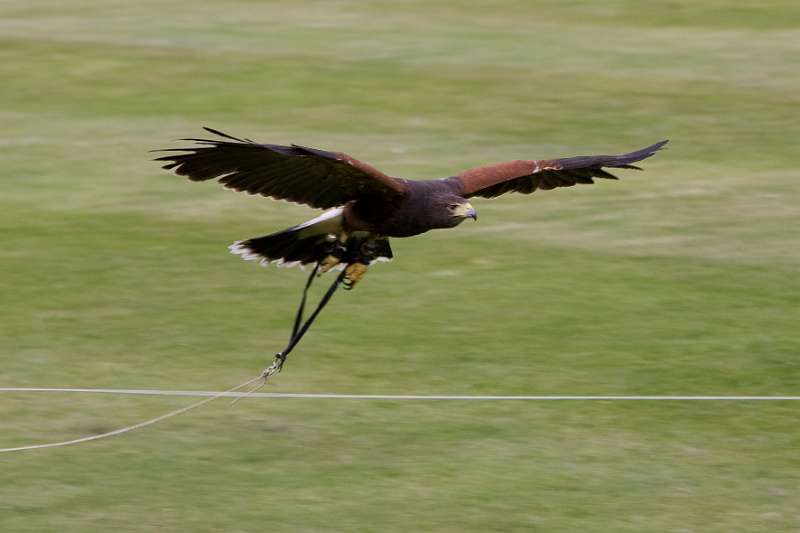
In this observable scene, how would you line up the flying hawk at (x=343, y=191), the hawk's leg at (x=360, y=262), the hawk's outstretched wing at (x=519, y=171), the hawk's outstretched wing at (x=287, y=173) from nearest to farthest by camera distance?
1. the hawk's outstretched wing at (x=287, y=173)
2. the flying hawk at (x=343, y=191)
3. the hawk's outstretched wing at (x=519, y=171)
4. the hawk's leg at (x=360, y=262)

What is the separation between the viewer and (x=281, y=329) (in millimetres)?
10953

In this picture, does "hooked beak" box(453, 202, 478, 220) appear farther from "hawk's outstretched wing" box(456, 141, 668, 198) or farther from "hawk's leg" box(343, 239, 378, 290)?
"hawk's leg" box(343, 239, 378, 290)

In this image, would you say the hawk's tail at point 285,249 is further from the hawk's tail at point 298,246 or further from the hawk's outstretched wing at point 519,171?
the hawk's outstretched wing at point 519,171

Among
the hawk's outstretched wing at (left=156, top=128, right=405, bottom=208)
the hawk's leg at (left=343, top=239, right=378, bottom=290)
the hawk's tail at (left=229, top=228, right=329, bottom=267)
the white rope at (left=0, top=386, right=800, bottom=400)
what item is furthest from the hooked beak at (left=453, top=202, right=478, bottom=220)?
the white rope at (left=0, top=386, right=800, bottom=400)

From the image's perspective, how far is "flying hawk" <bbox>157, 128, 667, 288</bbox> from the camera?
6.93 m

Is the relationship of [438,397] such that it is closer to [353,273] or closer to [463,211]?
[353,273]

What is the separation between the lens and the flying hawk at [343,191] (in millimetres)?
6930

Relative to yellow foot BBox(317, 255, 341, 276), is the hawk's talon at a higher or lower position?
lower

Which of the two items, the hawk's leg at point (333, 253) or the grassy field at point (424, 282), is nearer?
the hawk's leg at point (333, 253)

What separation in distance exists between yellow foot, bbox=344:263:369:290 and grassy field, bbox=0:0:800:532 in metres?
1.19

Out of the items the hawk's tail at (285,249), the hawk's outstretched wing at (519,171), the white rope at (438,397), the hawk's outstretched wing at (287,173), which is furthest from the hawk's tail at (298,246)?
the white rope at (438,397)

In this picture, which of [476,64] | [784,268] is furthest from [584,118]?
[784,268]

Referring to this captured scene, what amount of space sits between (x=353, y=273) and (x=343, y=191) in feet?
1.73

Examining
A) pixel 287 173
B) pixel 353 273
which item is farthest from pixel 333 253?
pixel 287 173
